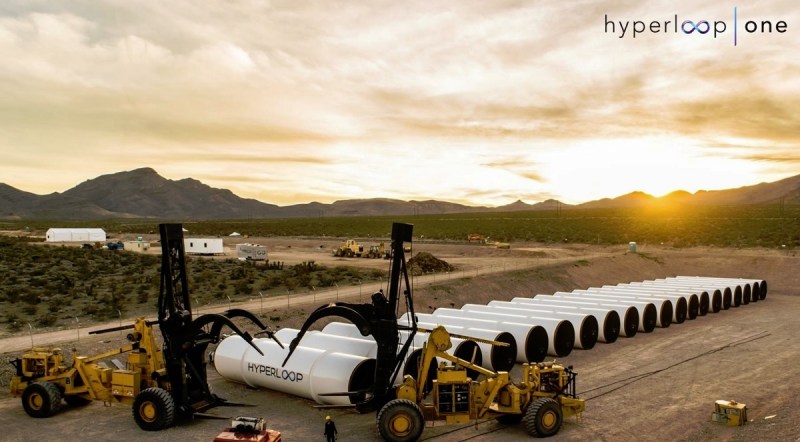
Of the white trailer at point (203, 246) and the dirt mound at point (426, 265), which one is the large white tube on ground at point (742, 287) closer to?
the dirt mound at point (426, 265)

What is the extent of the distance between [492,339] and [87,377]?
16529 mm

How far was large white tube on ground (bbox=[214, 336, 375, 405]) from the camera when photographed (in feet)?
73.5

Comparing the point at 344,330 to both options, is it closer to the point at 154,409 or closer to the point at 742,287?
the point at 154,409

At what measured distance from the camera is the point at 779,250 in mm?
78500

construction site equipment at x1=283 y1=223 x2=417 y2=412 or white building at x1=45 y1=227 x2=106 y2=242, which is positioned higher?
white building at x1=45 y1=227 x2=106 y2=242

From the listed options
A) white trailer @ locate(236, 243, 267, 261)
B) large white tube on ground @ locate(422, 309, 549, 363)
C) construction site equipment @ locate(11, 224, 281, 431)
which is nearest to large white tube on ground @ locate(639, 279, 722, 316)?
large white tube on ground @ locate(422, 309, 549, 363)

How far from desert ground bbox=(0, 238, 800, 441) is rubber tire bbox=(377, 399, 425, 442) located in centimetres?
132

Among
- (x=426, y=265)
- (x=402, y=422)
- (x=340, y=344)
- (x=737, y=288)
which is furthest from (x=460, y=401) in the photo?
(x=426, y=265)

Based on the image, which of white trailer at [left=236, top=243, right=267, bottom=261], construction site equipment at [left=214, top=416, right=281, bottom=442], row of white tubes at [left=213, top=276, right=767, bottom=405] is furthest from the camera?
white trailer at [left=236, top=243, right=267, bottom=261]

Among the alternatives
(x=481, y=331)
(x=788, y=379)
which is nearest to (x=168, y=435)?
(x=481, y=331)

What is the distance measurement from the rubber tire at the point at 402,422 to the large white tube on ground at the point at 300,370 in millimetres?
2954

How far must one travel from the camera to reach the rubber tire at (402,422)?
62.1 ft

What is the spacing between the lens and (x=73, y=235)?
11738cm

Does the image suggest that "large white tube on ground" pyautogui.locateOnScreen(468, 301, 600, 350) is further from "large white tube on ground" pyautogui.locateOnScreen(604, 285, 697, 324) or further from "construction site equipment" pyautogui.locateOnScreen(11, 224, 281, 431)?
"construction site equipment" pyautogui.locateOnScreen(11, 224, 281, 431)
